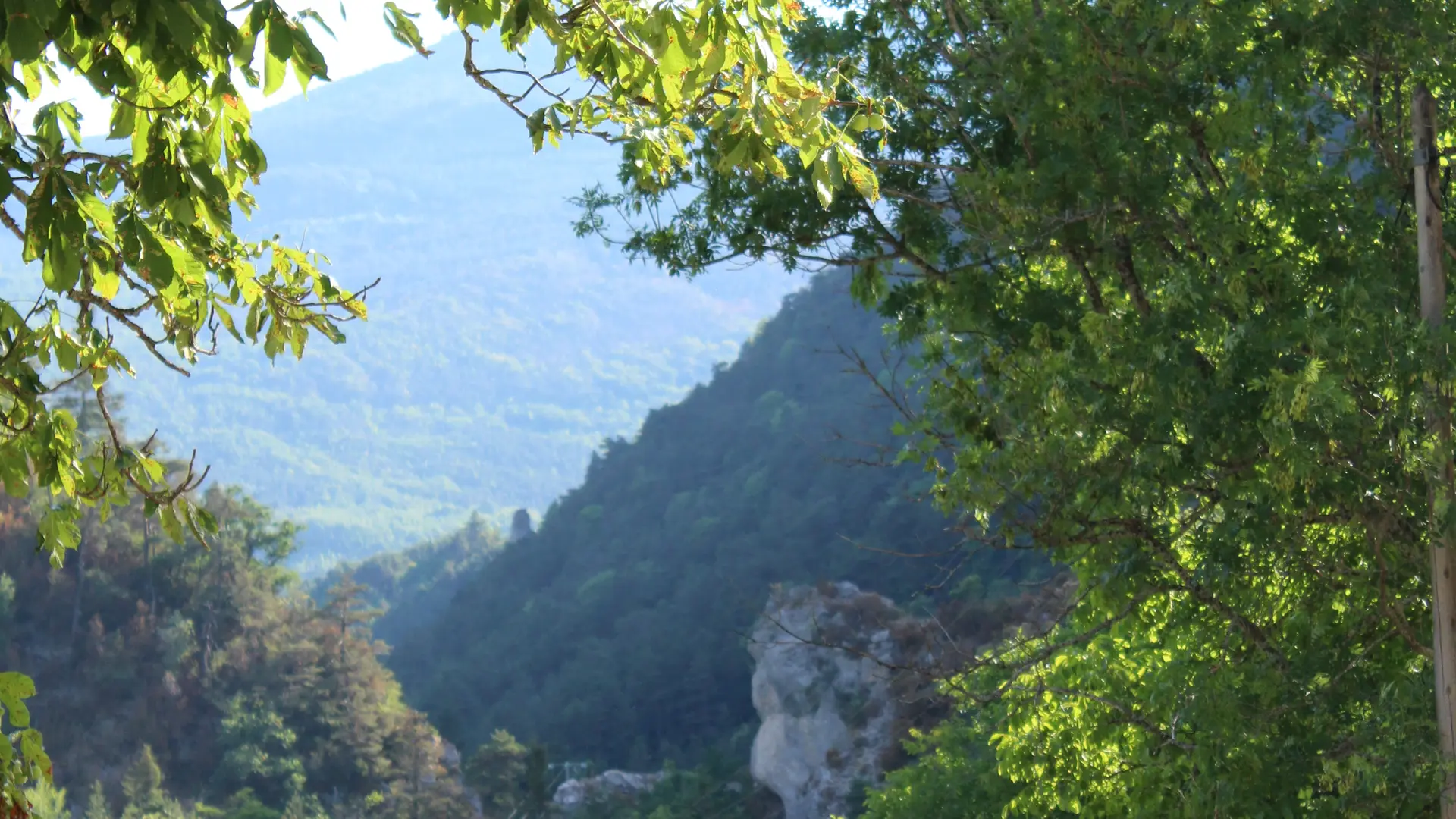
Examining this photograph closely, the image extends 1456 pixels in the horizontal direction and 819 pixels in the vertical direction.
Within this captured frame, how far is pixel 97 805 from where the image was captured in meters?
41.2

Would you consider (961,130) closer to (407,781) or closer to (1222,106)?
(1222,106)

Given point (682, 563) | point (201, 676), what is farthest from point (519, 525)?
point (201, 676)

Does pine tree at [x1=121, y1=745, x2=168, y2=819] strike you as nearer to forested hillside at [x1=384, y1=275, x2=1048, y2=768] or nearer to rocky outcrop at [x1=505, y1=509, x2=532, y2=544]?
forested hillside at [x1=384, y1=275, x2=1048, y2=768]

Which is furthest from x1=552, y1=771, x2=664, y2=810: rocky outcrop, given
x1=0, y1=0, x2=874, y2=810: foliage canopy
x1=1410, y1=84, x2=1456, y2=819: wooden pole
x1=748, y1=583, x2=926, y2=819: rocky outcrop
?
x1=0, y1=0, x2=874, y2=810: foliage canopy

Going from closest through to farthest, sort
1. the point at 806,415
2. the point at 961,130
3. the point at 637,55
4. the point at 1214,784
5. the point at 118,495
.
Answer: the point at 637,55 < the point at 118,495 < the point at 1214,784 < the point at 961,130 < the point at 806,415

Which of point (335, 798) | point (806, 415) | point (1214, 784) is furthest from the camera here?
point (806, 415)

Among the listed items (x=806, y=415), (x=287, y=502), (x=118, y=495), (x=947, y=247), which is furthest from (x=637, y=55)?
(x=287, y=502)

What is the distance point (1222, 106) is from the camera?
5.71m

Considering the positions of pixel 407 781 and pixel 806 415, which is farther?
pixel 806 415

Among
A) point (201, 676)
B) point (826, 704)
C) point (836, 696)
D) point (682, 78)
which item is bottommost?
point (682, 78)

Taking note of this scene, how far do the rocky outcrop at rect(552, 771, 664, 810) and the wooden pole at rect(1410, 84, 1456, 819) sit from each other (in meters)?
37.7

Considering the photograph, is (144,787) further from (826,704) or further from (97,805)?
(826,704)

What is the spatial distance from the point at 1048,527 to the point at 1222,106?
1.83m

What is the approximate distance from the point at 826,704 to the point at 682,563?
1078 inches
